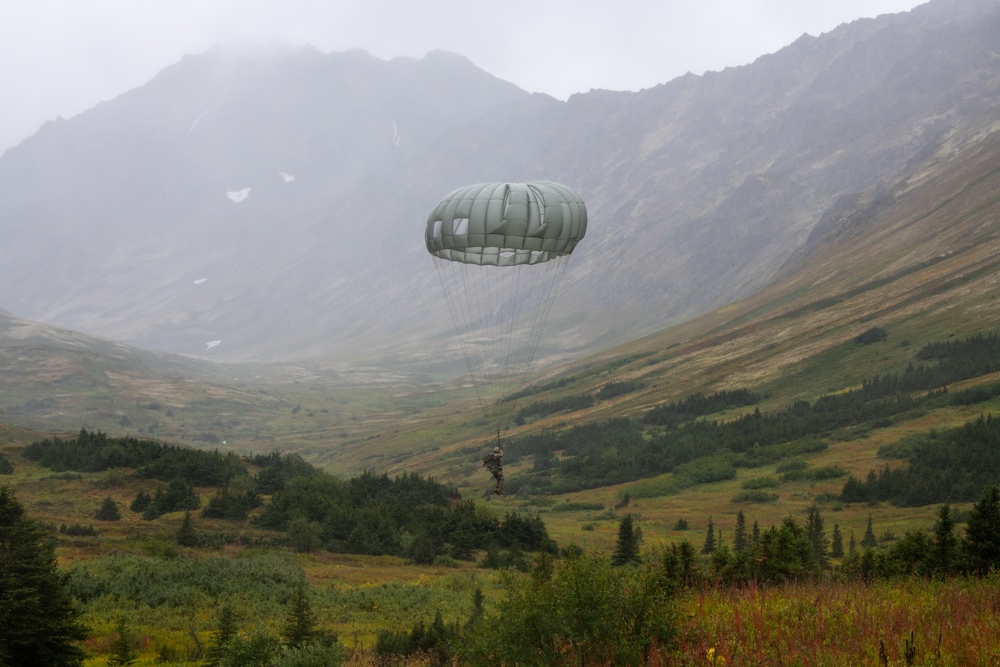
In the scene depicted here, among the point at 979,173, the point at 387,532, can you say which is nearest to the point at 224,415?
the point at 387,532

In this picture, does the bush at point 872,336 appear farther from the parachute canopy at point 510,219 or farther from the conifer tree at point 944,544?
the conifer tree at point 944,544

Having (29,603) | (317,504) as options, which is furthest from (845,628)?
(317,504)

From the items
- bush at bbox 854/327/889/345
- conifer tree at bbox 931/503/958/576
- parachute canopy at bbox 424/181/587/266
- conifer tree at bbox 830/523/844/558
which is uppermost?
bush at bbox 854/327/889/345

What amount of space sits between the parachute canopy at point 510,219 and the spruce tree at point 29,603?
56.3 feet

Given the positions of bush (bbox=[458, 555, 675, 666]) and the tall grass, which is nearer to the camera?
the tall grass

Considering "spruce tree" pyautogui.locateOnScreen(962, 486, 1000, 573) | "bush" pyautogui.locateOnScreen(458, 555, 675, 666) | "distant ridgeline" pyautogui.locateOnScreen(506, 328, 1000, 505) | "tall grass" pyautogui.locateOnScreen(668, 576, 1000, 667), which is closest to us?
"tall grass" pyautogui.locateOnScreen(668, 576, 1000, 667)

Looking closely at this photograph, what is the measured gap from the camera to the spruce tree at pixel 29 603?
55.4ft

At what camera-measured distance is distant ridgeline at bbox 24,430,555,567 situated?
51281 mm

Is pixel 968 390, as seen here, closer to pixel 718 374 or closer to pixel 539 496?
pixel 718 374

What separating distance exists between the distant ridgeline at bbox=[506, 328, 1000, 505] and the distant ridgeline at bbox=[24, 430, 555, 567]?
3098 cm

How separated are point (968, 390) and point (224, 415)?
139m

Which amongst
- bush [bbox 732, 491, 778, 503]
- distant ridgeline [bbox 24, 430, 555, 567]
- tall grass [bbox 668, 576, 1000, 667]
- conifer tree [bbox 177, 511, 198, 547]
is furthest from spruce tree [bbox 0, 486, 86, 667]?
bush [bbox 732, 491, 778, 503]

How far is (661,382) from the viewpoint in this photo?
418 ft

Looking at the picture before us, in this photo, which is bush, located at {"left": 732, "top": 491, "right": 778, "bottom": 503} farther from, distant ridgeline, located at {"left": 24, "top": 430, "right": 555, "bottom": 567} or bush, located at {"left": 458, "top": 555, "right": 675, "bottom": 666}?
bush, located at {"left": 458, "top": 555, "right": 675, "bottom": 666}
